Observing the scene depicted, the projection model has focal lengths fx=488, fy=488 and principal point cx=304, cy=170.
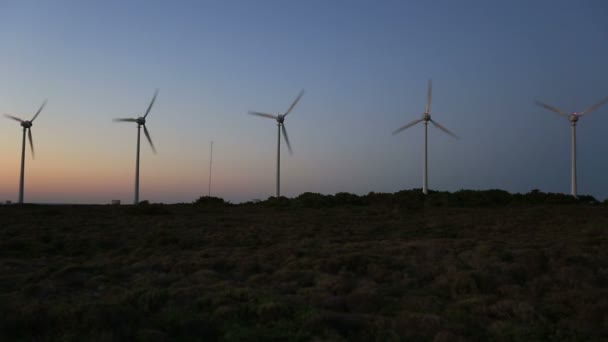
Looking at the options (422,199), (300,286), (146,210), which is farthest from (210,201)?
(300,286)

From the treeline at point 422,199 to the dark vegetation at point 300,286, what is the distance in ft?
88.4

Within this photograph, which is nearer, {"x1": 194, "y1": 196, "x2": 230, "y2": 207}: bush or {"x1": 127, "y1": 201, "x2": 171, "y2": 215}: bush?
{"x1": 127, "y1": 201, "x2": 171, "y2": 215}: bush

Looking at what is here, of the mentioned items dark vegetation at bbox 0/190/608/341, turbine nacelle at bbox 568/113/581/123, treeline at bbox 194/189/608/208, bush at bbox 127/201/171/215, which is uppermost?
turbine nacelle at bbox 568/113/581/123

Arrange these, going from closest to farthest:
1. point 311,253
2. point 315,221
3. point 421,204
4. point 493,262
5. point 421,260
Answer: point 493,262
point 421,260
point 311,253
point 315,221
point 421,204

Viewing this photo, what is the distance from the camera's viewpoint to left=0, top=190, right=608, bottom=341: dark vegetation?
1070 centimetres

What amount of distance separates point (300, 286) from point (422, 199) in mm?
49961

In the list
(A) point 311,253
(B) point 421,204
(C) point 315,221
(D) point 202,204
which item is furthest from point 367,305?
(D) point 202,204

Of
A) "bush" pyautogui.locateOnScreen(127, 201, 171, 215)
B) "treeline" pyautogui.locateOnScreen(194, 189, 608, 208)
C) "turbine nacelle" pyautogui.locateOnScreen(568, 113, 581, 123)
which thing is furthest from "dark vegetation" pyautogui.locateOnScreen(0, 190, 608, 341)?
"turbine nacelle" pyautogui.locateOnScreen(568, 113, 581, 123)

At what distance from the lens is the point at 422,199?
6347 centimetres

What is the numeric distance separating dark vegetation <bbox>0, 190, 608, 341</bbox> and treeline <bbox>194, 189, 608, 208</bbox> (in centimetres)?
2694

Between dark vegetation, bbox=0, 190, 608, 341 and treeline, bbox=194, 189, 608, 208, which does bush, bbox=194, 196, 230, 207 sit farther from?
dark vegetation, bbox=0, 190, 608, 341

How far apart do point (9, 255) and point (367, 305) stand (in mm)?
19334

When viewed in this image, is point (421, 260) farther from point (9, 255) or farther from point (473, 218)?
point (473, 218)

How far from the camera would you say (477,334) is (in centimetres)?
1055
